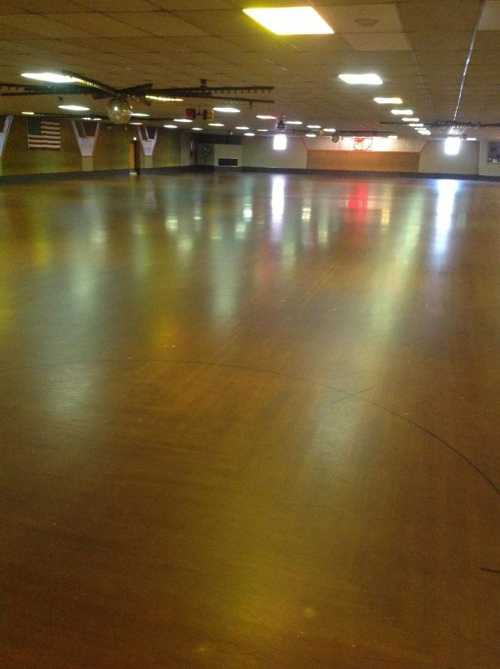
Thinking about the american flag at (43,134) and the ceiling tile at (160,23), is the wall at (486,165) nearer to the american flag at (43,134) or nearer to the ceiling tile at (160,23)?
the american flag at (43,134)

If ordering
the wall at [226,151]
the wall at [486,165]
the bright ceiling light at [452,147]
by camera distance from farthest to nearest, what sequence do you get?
the wall at [226,151] < the bright ceiling light at [452,147] < the wall at [486,165]

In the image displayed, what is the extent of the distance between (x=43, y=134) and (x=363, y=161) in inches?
701

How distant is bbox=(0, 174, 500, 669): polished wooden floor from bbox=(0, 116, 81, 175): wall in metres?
15.9

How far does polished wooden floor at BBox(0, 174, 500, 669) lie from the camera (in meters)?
1.68

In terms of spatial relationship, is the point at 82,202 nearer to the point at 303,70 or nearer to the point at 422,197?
the point at 303,70

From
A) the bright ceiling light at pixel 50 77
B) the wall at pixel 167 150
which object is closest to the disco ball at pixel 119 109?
the bright ceiling light at pixel 50 77

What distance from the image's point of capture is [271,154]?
1361 inches

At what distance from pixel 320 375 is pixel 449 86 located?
7260 mm

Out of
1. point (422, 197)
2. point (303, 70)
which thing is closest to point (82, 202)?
point (303, 70)

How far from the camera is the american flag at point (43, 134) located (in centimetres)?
2075

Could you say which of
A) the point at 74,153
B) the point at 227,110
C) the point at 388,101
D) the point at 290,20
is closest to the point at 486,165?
the point at 227,110

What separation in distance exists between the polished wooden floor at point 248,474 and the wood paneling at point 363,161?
28.3 m

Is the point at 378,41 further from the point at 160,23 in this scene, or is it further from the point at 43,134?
the point at 43,134

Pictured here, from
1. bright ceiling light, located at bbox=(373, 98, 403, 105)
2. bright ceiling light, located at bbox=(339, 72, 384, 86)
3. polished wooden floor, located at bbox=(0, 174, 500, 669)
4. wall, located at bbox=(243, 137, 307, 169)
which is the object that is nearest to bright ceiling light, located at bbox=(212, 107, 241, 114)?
bright ceiling light, located at bbox=(373, 98, 403, 105)
